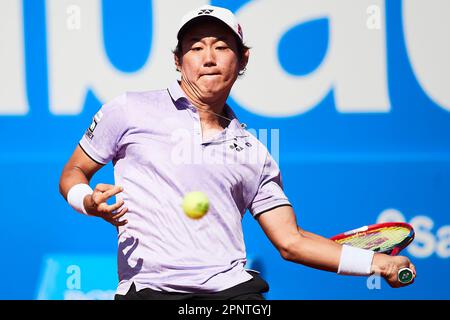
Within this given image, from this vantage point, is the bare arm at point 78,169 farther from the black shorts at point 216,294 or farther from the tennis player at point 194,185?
the black shorts at point 216,294

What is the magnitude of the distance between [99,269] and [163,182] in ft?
4.29

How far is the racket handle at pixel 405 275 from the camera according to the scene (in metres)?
3.21

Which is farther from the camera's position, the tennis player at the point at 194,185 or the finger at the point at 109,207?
the tennis player at the point at 194,185

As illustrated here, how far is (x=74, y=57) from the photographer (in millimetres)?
4461

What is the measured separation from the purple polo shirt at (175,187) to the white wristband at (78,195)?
14 cm

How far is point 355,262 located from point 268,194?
440 mm

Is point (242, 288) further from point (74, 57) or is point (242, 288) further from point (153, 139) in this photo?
point (74, 57)

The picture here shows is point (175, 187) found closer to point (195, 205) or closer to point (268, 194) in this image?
point (195, 205)

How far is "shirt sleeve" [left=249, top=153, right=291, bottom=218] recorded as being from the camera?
3.48m

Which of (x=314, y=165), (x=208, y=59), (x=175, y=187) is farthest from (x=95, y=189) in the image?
(x=314, y=165)

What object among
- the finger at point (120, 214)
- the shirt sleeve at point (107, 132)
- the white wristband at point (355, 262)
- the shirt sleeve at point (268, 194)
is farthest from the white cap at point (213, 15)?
the white wristband at point (355, 262)

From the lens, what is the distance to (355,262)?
3322 millimetres
